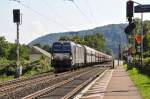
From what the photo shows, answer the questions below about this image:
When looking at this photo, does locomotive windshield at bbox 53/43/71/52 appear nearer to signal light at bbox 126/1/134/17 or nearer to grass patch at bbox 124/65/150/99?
grass patch at bbox 124/65/150/99

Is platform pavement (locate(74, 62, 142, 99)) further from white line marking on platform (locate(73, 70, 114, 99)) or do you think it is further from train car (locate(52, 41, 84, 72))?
train car (locate(52, 41, 84, 72))

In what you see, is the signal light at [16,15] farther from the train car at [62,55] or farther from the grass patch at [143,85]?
the train car at [62,55]

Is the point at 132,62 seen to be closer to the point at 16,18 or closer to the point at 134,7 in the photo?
the point at 16,18

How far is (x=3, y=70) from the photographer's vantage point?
71750 millimetres

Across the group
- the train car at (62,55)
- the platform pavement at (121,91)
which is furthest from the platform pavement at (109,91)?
the train car at (62,55)

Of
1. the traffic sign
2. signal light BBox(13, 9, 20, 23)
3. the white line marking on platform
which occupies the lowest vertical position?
the white line marking on platform

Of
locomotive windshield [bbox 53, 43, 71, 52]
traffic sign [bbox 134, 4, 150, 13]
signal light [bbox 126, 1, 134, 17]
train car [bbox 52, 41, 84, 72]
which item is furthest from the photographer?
locomotive windshield [bbox 53, 43, 71, 52]

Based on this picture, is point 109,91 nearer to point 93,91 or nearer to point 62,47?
point 93,91

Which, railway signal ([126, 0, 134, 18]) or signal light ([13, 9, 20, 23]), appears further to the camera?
signal light ([13, 9, 20, 23])

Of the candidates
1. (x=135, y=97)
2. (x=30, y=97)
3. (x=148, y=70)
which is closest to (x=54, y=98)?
(x=30, y=97)

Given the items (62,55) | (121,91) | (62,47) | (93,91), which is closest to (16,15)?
(62,55)

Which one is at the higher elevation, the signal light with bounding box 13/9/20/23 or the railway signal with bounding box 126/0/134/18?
the signal light with bounding box 13/9/20/23

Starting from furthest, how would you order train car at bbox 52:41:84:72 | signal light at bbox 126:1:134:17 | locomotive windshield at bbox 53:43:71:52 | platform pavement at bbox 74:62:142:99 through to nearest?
1. locomotive windshield at bbox 53:43:71:52
2. train car at bbox 52:41:84:72
3. signal light at bbox 126:1:134:17
4. platform pavement at bbox 74:62:142:99

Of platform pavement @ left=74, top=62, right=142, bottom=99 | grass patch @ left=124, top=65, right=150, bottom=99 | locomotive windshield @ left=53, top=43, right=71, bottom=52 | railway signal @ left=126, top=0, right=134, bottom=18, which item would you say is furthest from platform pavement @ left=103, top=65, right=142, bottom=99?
locomotive windshield @ left=53, top=43, right=71, bottom=52
